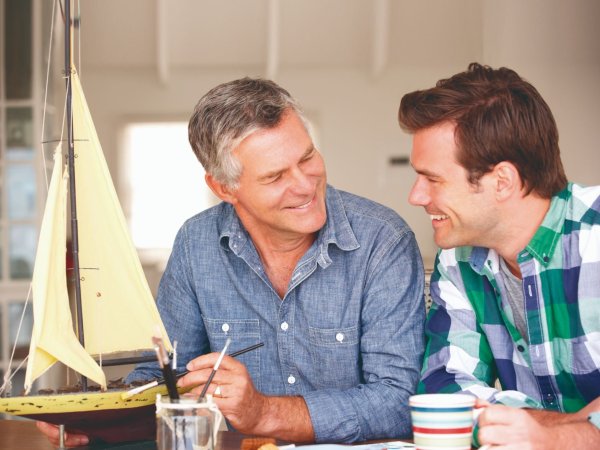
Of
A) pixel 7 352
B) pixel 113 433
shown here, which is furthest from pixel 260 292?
pixel 7 352

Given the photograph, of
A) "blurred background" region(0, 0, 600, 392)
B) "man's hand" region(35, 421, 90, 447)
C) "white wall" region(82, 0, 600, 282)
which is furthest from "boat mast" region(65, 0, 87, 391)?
"white wall" region(82, 0, 600, 282)

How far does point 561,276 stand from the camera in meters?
1.57

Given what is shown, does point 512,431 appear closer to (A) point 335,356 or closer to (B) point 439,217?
(B) point 439,217

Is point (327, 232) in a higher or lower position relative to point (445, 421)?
higher

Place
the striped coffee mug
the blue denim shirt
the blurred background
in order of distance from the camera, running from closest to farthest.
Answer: the striped coffee mug < the blue denim shirt < the blurred background

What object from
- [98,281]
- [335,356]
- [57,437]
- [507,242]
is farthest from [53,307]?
[507,242]

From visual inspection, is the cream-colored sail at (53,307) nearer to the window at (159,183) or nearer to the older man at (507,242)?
the older man at (507,242)

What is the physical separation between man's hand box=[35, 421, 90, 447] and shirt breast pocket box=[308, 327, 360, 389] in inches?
22.9

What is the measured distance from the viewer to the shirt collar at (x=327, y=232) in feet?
6.07

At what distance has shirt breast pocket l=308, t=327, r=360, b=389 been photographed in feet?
5.96

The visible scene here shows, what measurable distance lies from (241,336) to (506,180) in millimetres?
676

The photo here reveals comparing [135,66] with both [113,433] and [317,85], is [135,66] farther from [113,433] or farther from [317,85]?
[113,433]

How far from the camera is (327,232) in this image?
187 centimetres

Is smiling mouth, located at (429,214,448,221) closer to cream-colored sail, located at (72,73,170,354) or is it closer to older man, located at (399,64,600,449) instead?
older man, located at (399,64,600,449)
